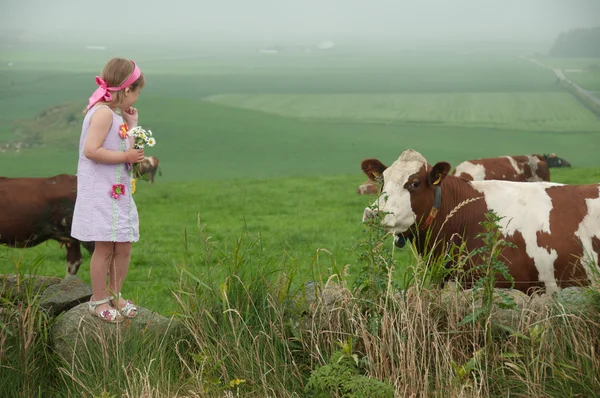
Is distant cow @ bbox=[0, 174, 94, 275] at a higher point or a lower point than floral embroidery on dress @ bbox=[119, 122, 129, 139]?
lower

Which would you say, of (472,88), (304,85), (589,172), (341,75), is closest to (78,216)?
(589,172)

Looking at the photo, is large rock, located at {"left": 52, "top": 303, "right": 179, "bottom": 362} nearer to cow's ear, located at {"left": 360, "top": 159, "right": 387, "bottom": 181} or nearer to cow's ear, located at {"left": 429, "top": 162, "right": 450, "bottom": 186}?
cow's ear, located at {"left": 360, "top": 159, "right": 387, "bottom": 181}

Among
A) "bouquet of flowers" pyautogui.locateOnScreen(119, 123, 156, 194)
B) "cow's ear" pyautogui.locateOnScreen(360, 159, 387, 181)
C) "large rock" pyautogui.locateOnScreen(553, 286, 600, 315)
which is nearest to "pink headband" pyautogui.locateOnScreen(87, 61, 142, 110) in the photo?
"bouquet of flowers" pyautogui.locateOnScreen(119, 123, 156, 194)

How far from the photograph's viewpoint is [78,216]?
5.77m

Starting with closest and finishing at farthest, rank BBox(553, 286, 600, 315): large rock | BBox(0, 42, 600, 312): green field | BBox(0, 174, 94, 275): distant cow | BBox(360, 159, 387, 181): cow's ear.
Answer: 1. BBox(553, 286, 600, 315): large rock
2. BBox(360, 159, 387, 181): cow's ear
3. BBox(0, 174, 94, 275): distant cow
4. BBox(0, 42, 600, 312): green field

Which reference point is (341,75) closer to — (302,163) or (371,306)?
(302,163)

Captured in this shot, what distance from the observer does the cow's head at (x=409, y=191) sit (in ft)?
22.2

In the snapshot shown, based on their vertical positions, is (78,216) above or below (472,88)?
above

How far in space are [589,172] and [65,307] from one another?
20653mm

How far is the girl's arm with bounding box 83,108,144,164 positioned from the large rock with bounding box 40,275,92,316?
115 centimetres

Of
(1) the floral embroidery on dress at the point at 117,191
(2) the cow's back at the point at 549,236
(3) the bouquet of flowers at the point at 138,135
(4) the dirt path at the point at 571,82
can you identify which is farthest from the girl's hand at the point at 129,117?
(4) the dirt path at the point at 571,82

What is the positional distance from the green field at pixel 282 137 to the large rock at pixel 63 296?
1.28 ft

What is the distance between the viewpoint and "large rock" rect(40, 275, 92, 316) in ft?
19.7

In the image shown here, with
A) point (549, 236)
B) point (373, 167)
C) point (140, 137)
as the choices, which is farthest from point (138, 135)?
point (549, 236)
